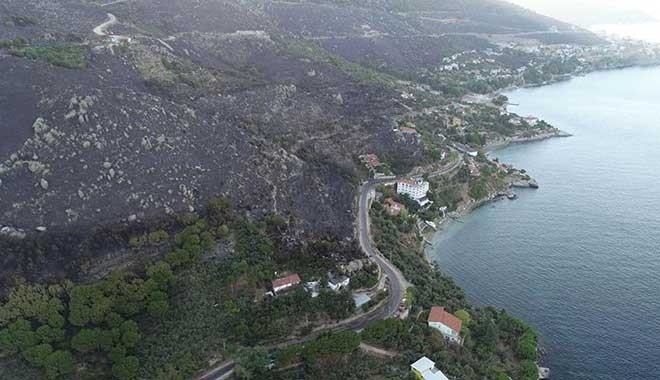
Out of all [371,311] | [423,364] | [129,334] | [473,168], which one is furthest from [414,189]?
[129,334]

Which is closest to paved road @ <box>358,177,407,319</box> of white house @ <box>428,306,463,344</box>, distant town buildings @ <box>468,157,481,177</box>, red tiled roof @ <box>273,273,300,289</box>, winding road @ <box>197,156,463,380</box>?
winding road @ <box>197,156,463,380</box>

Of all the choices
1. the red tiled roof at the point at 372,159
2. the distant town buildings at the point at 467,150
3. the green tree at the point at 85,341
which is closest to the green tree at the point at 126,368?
the green tree at the point at 85,341

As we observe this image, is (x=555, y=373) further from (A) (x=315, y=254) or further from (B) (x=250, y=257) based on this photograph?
(B) (x=250, y=257)

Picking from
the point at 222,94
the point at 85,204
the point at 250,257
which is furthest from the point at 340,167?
the point at 85,204

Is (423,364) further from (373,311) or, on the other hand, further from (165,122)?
(165,122)

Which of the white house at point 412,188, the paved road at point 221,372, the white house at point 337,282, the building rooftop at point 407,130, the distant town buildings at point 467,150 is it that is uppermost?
the building rooftop at point 407,130

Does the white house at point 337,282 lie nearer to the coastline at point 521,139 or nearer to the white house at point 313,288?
the white house at point 313,288
